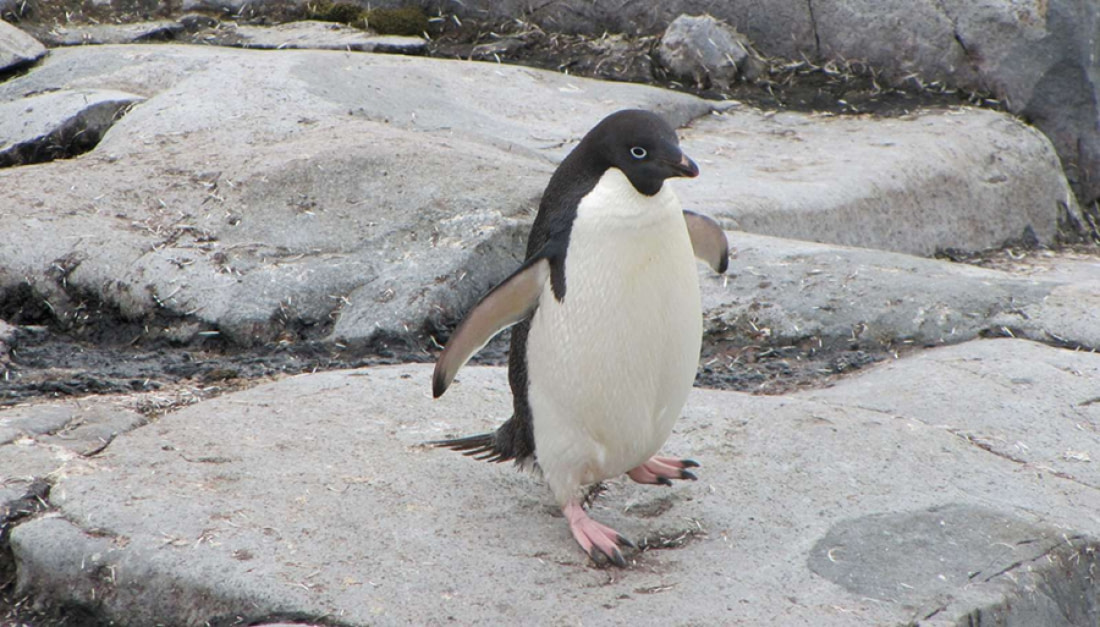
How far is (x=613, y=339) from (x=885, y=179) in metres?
3.51

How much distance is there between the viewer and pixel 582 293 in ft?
9.48

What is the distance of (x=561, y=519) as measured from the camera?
309 centimetres

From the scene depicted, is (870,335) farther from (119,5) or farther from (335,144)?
(119,5)

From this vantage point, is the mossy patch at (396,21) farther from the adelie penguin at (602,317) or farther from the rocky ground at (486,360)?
the adelie penguin at (602,317)

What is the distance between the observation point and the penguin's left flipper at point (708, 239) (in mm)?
3391

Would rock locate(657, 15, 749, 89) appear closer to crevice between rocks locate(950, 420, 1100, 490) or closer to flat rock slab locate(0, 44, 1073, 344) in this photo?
flat rock slab locate(0, 44, 1073, 344)

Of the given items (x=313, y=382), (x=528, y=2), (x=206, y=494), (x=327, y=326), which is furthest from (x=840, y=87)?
(x=206, y=494)

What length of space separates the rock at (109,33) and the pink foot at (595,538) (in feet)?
18.5

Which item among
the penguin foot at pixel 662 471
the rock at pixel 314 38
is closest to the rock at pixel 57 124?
the rock at pixel 314 38

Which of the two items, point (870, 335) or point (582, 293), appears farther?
point (870, 335)

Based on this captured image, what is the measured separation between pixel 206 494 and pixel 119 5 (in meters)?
6.08

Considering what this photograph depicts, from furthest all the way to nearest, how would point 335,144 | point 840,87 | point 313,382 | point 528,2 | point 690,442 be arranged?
point 528,2
point 840,87
point 335,144
point 313,382
point 690,442

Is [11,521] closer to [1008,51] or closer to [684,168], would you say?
[684,168]

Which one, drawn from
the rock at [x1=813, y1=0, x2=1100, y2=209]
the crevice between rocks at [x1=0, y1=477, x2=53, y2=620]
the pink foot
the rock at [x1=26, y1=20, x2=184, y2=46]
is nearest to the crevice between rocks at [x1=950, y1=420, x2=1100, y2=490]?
the pink foot
